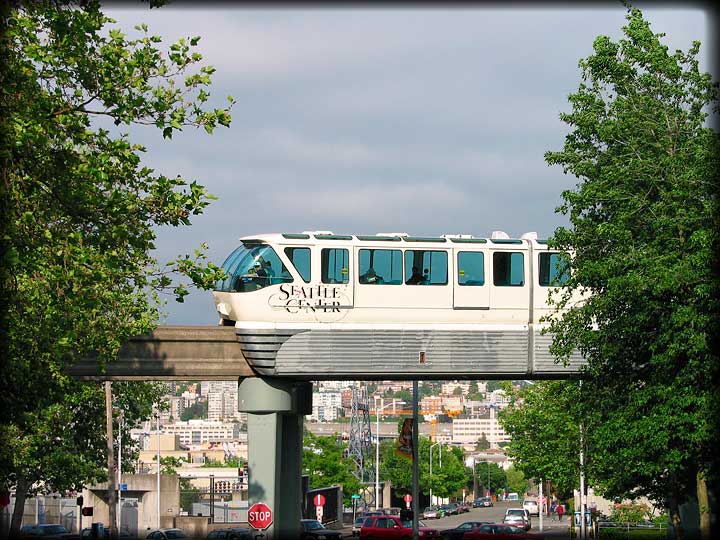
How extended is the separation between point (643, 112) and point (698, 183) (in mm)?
2727

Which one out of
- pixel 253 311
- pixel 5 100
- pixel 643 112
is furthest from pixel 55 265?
pixel 643 112

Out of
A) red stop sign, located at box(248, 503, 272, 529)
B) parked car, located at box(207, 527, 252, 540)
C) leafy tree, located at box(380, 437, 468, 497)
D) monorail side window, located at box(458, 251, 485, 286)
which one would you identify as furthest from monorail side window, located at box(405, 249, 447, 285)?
leafy tree, located at box(380, 437, 468, 497)

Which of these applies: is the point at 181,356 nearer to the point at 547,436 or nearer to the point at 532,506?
the point at 547,436

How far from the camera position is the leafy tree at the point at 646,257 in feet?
91.8

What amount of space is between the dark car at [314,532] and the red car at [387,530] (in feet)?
6.90

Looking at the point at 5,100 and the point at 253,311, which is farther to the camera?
the point at 253,311

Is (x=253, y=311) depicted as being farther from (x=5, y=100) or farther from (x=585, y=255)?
(x=5, y=100)

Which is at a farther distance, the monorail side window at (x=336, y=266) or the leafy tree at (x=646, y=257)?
the monorail side window at (x=336, y=266)

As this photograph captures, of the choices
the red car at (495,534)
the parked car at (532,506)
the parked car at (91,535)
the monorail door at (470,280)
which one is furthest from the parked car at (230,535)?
the parked car at (532,506)

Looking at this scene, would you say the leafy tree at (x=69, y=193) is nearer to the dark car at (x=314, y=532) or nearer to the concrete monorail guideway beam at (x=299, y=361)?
the concrete monorail guideway beam at (x=299, y=361)

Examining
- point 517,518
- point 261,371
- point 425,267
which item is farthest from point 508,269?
point 517,518

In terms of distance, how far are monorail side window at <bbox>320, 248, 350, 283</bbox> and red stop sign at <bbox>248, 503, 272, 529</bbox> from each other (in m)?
7.39

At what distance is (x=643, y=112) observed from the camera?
3027 centimetres

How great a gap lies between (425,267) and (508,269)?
2.85 m
